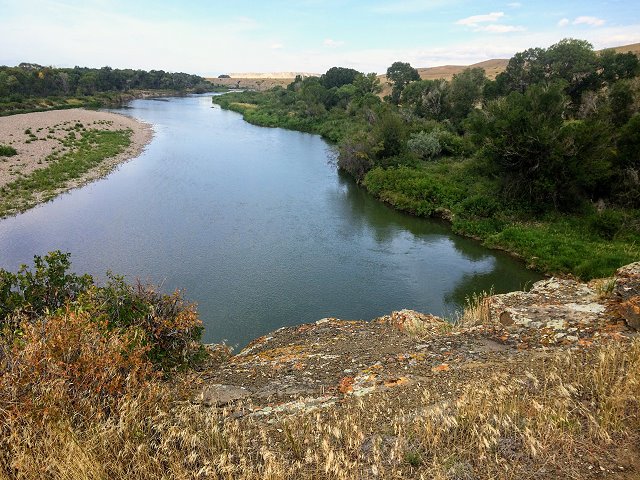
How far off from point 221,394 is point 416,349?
11.1ft

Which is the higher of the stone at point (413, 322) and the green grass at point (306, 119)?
the green grass at point (306, 119)

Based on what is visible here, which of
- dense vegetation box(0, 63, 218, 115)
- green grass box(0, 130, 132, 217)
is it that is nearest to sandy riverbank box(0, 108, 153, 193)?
green grass box(0, 130, 132, 217)

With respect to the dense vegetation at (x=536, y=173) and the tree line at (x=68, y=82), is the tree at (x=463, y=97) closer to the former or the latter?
the dense vegetation at (x=536, y=173)

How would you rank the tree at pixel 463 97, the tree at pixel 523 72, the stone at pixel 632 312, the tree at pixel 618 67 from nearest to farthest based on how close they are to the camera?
the stone at pixel 632 312, the tree at pixel 618 67, the tree at pixel 523 72, the tree at pixel 463 97

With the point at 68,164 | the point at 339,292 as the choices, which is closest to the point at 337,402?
the point at 339,292

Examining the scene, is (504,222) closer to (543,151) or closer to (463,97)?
(543,151)

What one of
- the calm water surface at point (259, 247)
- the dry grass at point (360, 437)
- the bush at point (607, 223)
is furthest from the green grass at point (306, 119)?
the dry grass at point (360, 437)

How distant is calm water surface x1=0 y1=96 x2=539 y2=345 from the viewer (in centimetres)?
1500

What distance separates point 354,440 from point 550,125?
2256 cm

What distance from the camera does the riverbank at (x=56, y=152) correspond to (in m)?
27.3

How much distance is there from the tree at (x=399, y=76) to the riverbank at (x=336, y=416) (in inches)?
2584

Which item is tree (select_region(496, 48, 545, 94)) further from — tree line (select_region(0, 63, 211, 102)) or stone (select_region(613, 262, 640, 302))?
tree line (select_region(0, 63, 211, 102))

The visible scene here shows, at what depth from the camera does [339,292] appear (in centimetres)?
1567

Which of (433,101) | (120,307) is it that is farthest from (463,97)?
(120,307)
